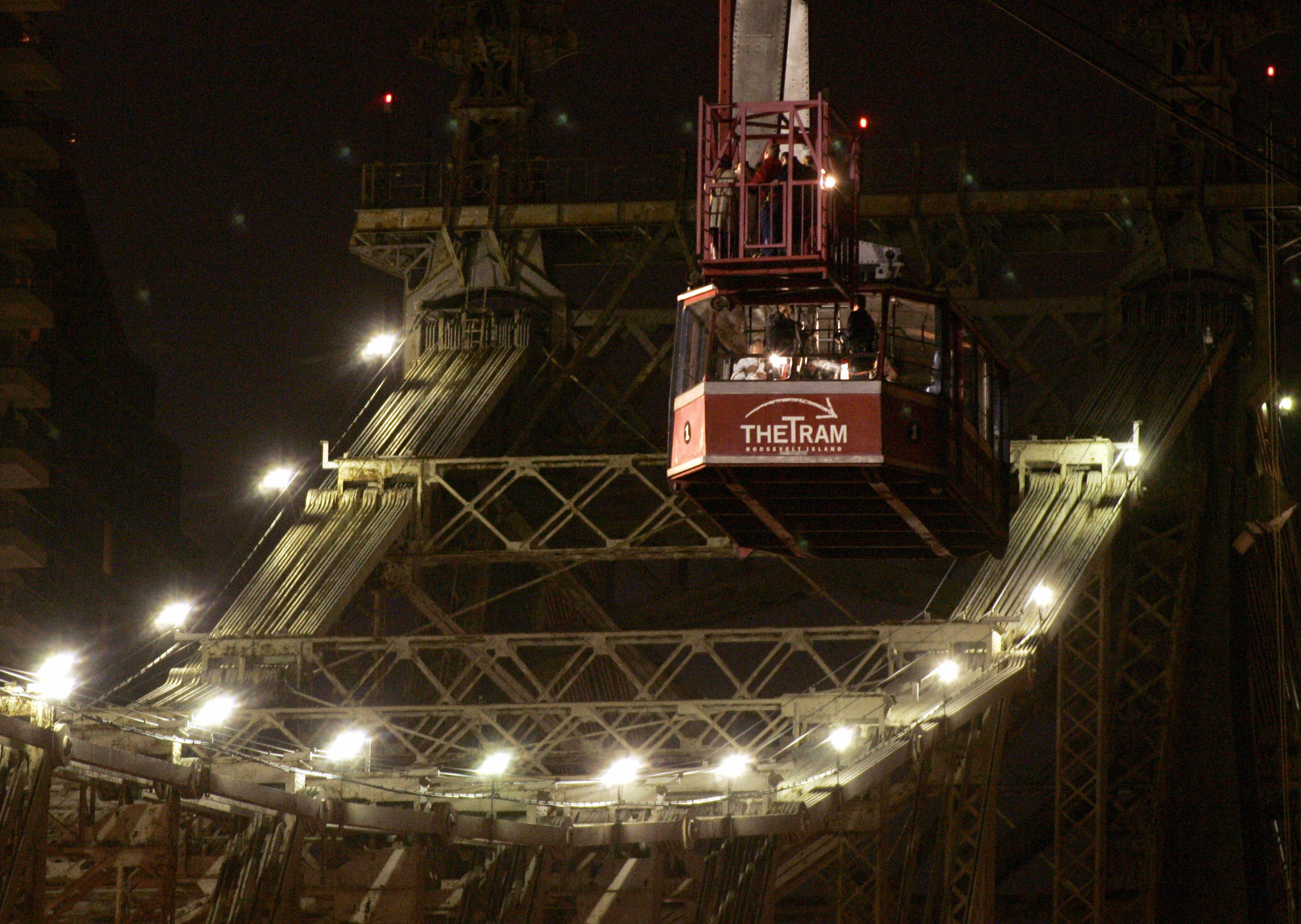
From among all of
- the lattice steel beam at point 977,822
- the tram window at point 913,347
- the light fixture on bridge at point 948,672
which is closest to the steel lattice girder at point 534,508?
the light fixture on bridge at point 948,672

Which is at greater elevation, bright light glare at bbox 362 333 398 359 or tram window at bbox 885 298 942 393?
bright light glare at bbox 362 333 398 359

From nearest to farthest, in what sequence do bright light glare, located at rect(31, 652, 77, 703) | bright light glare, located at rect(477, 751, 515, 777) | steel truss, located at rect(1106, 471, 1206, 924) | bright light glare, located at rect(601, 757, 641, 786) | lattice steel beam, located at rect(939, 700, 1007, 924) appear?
bright light glare, located at rect(31, 652, 77, 703), bright light glare, located at rect(601, 757, 641, 786), lattice steel beam, located at rect(939, 700, 1007, 924), bright light glare, located at rect(477, 751, 515, 777), steel truss, located at rect(1106, 471, 1206, 924)

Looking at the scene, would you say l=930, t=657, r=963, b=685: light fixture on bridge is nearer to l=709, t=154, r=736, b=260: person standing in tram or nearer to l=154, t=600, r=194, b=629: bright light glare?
l=709, t=154, r=736, b=260: person standing in tram

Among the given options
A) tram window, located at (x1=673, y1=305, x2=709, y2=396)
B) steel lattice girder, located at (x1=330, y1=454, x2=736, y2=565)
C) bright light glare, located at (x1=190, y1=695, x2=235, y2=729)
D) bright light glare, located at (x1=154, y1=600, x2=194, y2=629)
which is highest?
steel lattice girder, located at (x1=330, y1=454, x2=736, y2=565)

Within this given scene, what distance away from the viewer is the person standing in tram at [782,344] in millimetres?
32938

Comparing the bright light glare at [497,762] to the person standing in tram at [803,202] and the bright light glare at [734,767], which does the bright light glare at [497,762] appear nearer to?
the bright light glare at [734,767]

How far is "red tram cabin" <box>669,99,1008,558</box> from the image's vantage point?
31844mm

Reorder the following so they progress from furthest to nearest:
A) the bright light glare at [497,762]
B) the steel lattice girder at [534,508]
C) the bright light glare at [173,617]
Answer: the steel lattice girder at [534,508], the bright light glare at [173,617], the bright light glare at [497,762]

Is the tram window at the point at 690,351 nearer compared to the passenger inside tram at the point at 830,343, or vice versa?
the passenger inside tram at the point at 830,343

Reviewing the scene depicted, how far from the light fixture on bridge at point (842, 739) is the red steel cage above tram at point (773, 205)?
32.9 ft

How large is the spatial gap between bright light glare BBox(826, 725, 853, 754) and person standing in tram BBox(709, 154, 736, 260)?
11.3m

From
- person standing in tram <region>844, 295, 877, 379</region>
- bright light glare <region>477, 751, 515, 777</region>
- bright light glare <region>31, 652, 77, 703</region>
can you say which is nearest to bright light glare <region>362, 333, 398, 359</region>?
bright light glare <region>477, 751, 515, 777</region>

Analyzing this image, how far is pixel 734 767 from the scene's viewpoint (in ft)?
132

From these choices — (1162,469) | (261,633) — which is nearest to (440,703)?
(261,633)
